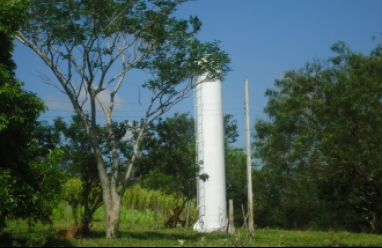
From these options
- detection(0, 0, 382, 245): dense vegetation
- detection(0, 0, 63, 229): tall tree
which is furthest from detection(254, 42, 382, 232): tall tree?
detection(0, 0, 63, 229): tall tree

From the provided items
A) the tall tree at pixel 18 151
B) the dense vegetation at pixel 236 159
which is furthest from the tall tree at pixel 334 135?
the tall tree at pixel 18 151

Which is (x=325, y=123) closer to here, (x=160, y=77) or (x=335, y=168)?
(x=335, y=168)

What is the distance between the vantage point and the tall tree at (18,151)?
13.0 m

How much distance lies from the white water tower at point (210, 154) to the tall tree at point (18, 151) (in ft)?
35.0

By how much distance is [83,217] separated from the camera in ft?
62.2

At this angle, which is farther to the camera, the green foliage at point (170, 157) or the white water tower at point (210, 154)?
the white water tower at point (210, 154)

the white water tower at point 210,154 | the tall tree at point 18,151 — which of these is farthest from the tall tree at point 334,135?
the tall tree at point 18,151

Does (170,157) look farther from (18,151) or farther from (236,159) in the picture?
(236,159)

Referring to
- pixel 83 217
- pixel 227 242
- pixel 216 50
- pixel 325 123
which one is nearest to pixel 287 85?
pixel 325 123

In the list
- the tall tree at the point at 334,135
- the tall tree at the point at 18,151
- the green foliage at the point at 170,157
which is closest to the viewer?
the tall tree at the point at 18,151

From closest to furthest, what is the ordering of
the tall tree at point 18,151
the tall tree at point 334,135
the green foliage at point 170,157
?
the tall tree at point 18,151, the green foliage at point 170,157, the tall tree at point 334,135

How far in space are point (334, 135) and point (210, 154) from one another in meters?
5.18

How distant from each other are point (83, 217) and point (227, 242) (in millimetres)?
7317

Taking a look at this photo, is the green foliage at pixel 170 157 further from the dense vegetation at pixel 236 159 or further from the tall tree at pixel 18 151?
the tall tree at pixel 18 151
